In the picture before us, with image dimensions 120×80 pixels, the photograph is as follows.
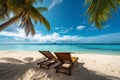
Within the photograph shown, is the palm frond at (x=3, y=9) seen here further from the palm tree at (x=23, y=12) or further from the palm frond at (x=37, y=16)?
the palm frond at (x=37, y=16)

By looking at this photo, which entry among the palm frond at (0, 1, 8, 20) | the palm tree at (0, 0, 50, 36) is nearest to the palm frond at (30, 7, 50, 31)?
the palm tree at (0, 0, 50, 36)

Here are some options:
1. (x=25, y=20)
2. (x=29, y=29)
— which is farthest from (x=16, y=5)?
(x=29, y=29)

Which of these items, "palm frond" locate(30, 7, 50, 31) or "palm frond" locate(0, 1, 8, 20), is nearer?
"palm frond" locate(0, 1, 8, 20)

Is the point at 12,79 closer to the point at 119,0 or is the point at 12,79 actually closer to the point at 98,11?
the point at 98,11

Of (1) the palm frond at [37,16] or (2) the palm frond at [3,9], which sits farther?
(1) the palm frond at [37,16]

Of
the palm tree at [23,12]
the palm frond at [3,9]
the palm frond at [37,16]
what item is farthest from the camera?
the palm frond at [37,16]

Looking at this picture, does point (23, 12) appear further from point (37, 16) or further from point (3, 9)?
point (3, 9)

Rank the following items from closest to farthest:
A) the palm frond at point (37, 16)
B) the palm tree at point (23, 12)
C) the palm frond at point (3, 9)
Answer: the palm tree at point (23, 12), the palm frond at point (3, 9), the palm frond at point (37, 16)

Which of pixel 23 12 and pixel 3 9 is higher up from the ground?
pixel 3 9

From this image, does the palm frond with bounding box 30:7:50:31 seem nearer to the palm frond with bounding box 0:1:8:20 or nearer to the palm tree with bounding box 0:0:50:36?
the palm tree with bounding box 0:0:50:36

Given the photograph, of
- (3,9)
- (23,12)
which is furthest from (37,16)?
(3,9)

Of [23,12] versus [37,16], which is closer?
[23,12]

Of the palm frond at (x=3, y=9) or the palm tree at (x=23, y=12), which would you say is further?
the palm frond at (x=3, y=9)

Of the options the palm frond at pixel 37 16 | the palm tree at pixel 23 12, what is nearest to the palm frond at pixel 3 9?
the palm tree at pixel 23 12
